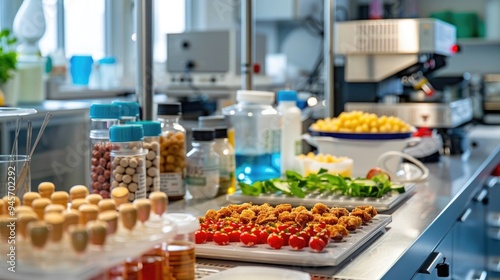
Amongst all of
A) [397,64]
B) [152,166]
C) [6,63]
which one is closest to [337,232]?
[152,166]

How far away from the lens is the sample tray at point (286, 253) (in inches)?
41.1

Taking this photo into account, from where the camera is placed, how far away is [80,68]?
4082mm

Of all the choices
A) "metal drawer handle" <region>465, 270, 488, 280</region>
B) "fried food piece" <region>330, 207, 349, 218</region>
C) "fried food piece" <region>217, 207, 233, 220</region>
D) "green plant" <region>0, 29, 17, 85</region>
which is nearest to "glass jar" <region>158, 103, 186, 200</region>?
"fried food piece" <region>217, 207, 233, 220</region>

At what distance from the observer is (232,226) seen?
1180 millimetres

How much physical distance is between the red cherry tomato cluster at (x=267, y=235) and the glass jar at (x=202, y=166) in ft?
1.28

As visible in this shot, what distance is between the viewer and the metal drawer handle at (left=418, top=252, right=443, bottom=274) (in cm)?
132

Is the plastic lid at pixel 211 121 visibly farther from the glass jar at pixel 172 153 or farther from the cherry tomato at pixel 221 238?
the cherry tomato at pixel 221 238

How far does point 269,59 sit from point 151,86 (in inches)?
154

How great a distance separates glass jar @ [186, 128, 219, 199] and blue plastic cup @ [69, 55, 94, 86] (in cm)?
259

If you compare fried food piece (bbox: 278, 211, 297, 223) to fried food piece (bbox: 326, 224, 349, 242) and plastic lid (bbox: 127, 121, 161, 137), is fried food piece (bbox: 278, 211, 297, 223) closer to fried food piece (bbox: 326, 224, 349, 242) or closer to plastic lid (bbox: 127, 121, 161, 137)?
fried food piece (bbox: 326, 224, 349, 242)

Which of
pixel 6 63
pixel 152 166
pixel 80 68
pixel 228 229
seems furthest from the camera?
pixel 80 68

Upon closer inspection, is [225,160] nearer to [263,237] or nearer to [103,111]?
[103,111]

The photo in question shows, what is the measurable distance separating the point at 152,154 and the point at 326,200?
371 mm

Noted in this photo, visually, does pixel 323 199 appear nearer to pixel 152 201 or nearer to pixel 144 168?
pixel 144 168
